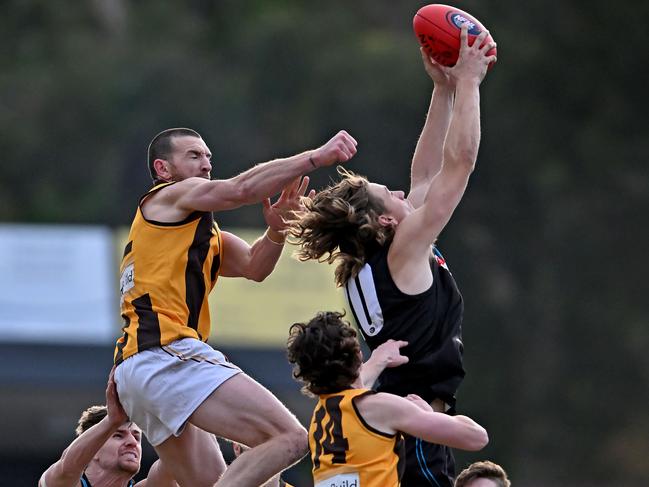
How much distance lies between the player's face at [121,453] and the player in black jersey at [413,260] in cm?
170

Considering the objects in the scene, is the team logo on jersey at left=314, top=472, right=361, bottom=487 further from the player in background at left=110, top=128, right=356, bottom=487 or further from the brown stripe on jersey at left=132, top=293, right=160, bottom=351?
the brown stripe on jersey at left=132, top=293, right=160, bottom=351

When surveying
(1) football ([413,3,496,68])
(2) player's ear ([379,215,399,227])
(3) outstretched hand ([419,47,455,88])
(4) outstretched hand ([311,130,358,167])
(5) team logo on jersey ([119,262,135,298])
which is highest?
(1) football ([413,3,496,68])

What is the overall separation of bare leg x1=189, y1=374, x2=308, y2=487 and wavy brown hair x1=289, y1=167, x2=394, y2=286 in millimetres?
663

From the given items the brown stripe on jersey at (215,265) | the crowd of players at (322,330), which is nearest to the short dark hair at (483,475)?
the crowd of players at (322,330)

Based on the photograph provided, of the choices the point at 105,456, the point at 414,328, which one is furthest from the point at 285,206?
the point at 105,456

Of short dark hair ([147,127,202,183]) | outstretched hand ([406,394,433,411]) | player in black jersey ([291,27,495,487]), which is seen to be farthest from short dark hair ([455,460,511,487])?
short dark hair ([147,127,202,183])

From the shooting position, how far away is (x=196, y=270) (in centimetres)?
634

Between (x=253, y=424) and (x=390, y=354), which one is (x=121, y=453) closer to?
(x=253, y=424)

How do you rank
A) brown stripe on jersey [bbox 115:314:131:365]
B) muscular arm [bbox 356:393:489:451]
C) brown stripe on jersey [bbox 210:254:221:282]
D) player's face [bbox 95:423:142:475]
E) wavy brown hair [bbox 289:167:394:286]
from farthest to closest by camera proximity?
1. player's face [bbox 95:423:142:475]
2. brown stripe on jersey [bbox 210:254:221:282]
3. brown stripe on jersey [bbox 115:314:131:365]
4. wavy brown hair [bbox 289:167:394:286]
5. muscular arm [bbox 356:393:489:451]

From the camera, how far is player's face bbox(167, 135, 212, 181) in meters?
6.55

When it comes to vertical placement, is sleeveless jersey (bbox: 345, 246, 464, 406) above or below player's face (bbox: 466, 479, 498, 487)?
above

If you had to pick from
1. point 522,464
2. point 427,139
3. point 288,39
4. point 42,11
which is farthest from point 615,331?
point 427,139

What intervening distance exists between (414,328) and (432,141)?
1214 mm

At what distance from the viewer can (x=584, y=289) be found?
29578 mm
